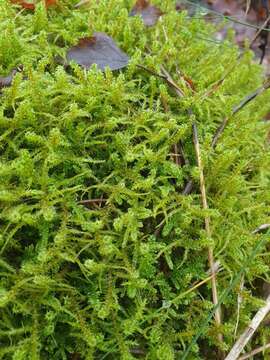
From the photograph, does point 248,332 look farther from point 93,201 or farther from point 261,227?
point 93,201

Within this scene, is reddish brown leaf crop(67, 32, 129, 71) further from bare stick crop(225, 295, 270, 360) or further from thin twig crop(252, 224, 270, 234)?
bare stick crop(225, 295, 270, 360)

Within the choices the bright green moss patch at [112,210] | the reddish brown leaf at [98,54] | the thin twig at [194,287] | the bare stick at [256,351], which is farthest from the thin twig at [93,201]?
the bare stick at [256,351]

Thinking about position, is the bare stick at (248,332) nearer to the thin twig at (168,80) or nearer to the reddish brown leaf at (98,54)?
the thin twig at (168,80)

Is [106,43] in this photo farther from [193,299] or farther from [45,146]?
[193,299]

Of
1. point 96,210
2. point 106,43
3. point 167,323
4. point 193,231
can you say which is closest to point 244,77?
point 106,43

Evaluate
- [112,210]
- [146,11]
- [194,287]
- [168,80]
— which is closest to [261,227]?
[194,287]

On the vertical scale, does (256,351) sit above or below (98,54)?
below
